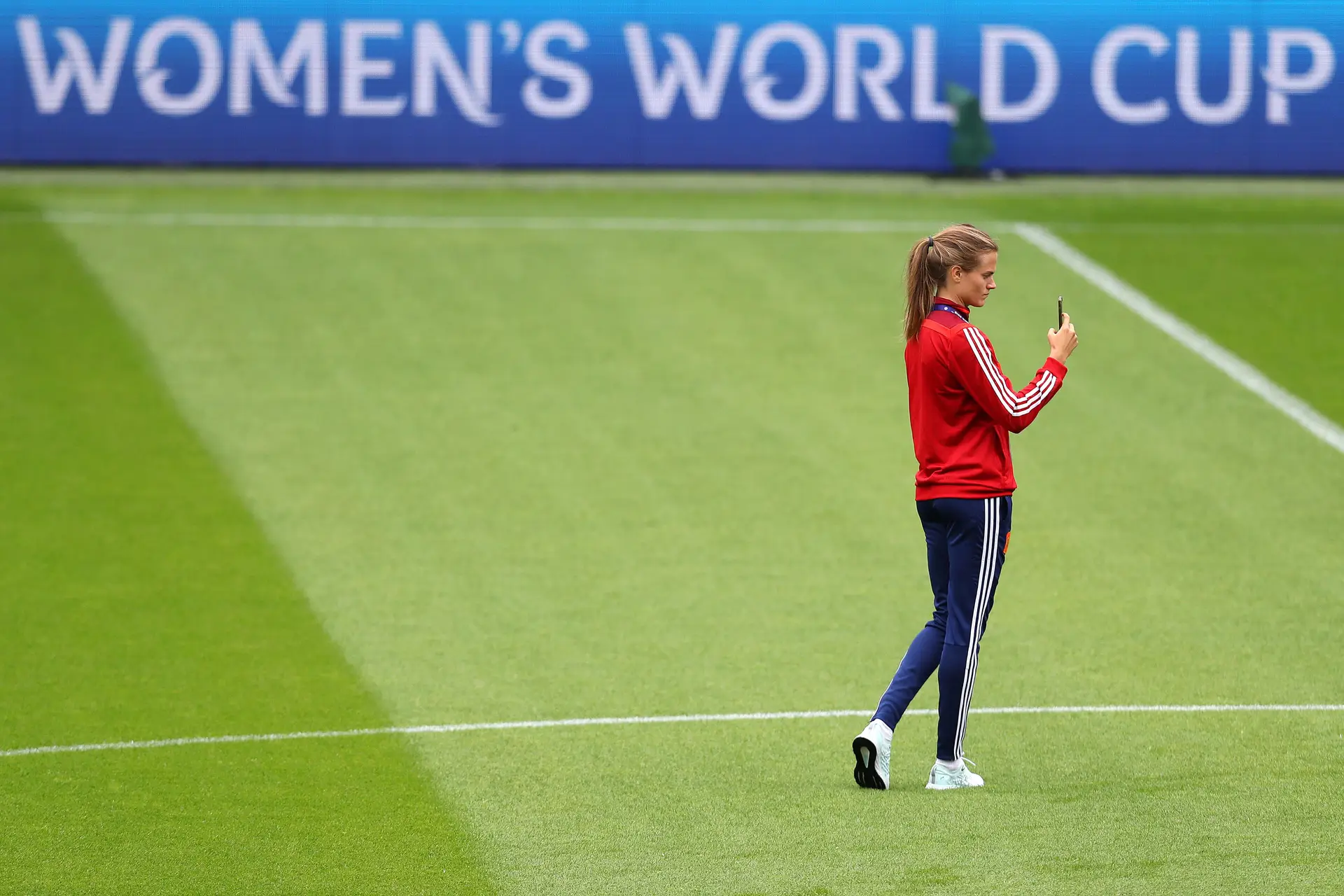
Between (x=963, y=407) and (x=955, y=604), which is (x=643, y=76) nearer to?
(x=963, y=407)

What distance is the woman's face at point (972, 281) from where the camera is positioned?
6688 millimetres

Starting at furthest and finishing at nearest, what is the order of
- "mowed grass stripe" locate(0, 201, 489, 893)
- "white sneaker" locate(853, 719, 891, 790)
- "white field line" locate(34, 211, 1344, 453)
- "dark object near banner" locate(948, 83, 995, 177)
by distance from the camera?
1. "dark object near banner" locate(948, 83, 995, 177)
2. "white field line" locate(34, 211, 1344, 453)
3. "white sneaker" locate(853, 719, 891, 790)
4. "mowed grass stripe" locate(0, 201, 489, 893)

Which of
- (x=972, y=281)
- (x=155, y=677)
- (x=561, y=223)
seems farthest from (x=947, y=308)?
(x=561, y=223)

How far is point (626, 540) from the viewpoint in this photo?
11.0 metres

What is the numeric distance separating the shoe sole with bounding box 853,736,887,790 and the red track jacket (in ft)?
2.85

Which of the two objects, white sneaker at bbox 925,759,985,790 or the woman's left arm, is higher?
the woman's left arm

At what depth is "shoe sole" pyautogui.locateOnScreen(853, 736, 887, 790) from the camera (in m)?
6.91

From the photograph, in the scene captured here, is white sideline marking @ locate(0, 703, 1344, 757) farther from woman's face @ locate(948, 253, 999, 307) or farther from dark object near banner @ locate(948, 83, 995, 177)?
dark object near banner @ locate(948, 83, 995, 177)

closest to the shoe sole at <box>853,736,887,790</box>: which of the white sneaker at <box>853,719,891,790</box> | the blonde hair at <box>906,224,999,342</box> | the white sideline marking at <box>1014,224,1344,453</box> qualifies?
the white sneaker at <box>853,719,891,790</box>

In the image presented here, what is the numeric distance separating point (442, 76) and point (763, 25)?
2.98m

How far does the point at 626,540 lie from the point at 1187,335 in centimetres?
587

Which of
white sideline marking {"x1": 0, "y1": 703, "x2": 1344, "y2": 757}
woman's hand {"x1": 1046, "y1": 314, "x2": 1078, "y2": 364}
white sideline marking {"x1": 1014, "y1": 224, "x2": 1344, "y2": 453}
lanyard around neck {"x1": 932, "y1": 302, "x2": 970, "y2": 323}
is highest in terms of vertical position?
lanyard around neck {"x1": 932, "y1": 302, "x2": 970, "y2": 323}


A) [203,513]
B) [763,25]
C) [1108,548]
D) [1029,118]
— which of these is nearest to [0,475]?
[203,513]

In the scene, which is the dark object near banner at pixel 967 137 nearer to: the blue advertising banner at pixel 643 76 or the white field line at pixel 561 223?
the blue advertising banner at pixel 643 76
